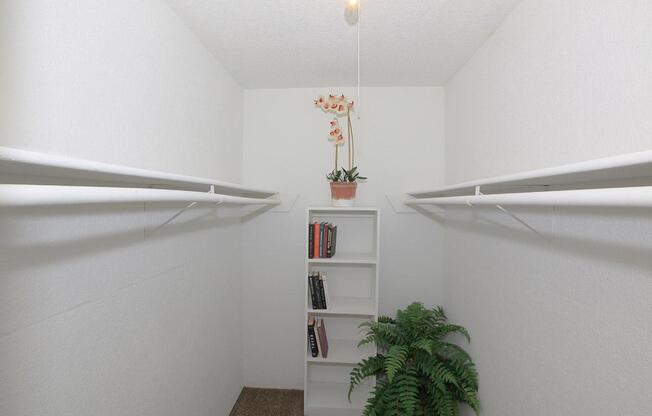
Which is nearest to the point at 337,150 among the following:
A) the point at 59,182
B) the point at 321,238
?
the point at 321,238

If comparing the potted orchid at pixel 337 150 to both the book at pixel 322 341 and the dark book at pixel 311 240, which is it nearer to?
the dark book at pixel 311 240

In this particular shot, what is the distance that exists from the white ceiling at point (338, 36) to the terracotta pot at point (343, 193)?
782mm

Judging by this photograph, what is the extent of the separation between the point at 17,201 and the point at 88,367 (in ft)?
2.53

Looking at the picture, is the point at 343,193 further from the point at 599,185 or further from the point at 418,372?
the point at 599,185

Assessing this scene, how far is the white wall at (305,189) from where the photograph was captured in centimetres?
259

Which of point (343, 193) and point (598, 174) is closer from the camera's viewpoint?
point (598, 174)

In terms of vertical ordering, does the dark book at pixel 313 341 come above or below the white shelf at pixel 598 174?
below

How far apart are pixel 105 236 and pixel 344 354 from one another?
70.6 inches

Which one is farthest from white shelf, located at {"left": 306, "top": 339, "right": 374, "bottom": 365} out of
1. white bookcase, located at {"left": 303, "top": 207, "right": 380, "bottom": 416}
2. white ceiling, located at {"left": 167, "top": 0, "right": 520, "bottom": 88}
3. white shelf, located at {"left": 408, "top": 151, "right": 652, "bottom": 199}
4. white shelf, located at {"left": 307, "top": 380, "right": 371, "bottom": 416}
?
white ceiling, located at {"left": 167, "top": 0, "right": 520, "bottom": 88}

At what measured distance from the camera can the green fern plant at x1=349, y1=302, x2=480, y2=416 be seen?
1.71 meters

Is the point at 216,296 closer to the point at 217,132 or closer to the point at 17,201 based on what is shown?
the point at 217,132

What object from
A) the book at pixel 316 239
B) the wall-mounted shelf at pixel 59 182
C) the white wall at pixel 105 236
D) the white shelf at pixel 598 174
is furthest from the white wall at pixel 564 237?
the white wall at pixel 105 236

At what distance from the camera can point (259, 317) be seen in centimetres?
268

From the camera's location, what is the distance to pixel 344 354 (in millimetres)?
2352
